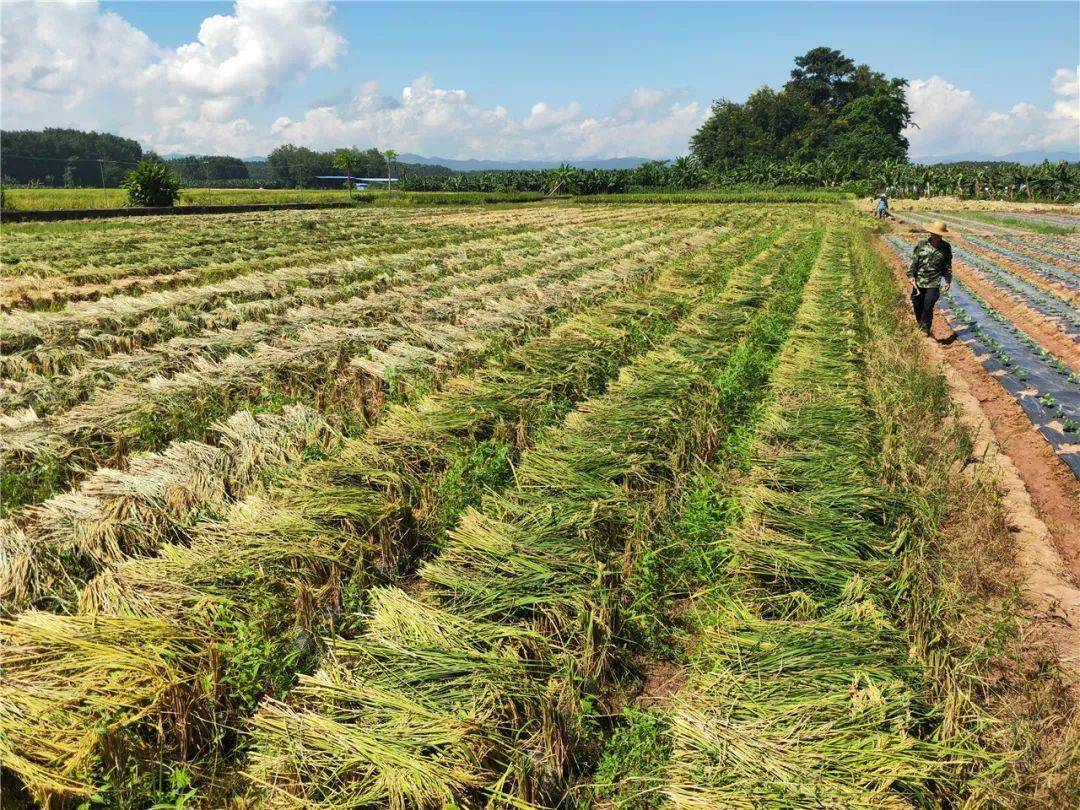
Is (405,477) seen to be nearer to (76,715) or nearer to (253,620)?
(253,620)

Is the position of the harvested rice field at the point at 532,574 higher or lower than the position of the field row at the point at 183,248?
lower

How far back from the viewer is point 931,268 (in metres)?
8.73

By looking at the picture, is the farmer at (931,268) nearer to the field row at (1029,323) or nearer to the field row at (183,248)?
the field row at (1029,323)

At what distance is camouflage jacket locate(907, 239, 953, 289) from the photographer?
337 inches

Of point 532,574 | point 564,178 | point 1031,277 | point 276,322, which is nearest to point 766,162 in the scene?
point 564,178

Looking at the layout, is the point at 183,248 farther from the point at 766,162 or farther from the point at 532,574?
the point at 766,162

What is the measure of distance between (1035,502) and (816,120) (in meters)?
93.2

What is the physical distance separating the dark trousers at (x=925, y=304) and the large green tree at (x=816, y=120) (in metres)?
69.7

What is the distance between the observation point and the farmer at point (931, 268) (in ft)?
27.9

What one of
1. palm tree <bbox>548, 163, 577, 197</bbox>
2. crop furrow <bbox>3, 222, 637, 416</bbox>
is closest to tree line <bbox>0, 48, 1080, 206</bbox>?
palm tree <bbox>548, 163, 577, 197</bbox>

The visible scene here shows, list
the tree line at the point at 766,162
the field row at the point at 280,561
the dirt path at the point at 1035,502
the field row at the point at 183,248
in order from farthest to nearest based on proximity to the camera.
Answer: the tree line at the point at 766,162, the field row at the point at 183,248, the dirt path at the point at 1035,502, the field row at the point at 280,561

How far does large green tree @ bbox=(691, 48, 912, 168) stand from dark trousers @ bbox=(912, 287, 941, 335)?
69732 millimetres

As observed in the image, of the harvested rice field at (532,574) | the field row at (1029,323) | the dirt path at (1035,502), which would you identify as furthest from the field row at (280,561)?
the field row at (1029,323)

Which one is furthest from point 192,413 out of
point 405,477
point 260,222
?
point 260,222
